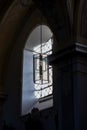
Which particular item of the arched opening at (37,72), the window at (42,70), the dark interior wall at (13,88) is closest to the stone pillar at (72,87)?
the arched opening at (37,72)

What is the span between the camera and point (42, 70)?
11195 millimetres

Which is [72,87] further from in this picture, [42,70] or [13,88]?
[13,88]

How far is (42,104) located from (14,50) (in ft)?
8.13

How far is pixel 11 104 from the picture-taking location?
11680 millimetres

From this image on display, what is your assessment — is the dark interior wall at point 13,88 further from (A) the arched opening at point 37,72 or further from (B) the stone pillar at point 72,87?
(B) the stone pillar at point 72,87

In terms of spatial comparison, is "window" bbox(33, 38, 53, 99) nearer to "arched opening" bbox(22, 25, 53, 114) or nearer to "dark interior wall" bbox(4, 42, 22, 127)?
"arched opening" bbox(22, 25, 53, 114)

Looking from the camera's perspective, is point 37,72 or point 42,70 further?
point 37,72

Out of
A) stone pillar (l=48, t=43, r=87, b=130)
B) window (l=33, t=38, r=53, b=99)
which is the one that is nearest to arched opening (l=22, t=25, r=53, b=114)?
window (l=33, t=38, r=53, b=99)

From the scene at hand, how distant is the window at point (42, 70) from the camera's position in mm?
10953

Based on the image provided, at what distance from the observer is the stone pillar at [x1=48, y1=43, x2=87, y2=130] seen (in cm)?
787

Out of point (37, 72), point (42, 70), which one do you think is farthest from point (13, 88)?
point (42, 70)

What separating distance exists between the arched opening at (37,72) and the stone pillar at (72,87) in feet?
6.99

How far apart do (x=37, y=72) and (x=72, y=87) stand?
147 inches

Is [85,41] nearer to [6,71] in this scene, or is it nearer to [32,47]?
[32,47]
